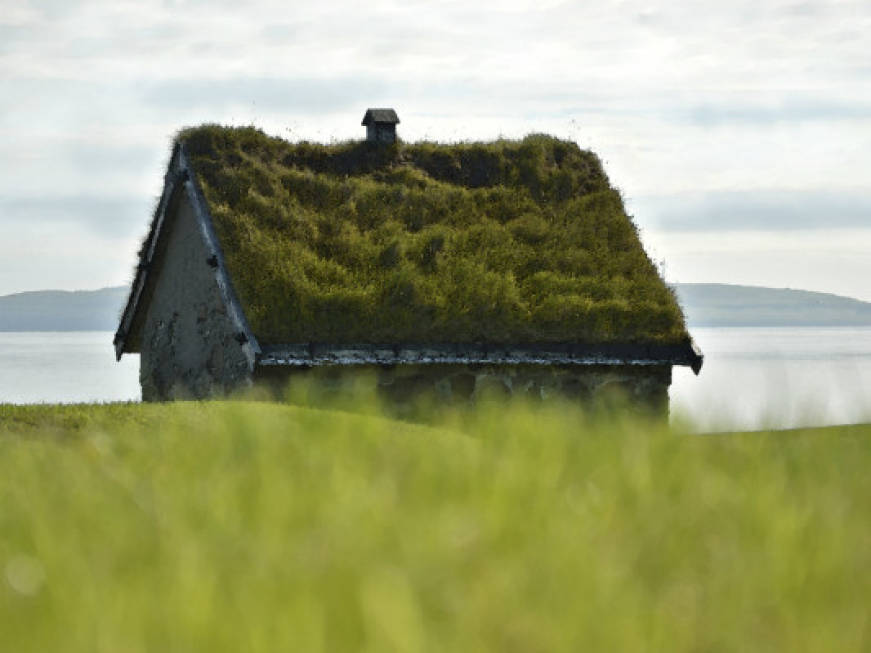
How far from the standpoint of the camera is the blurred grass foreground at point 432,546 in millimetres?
3660

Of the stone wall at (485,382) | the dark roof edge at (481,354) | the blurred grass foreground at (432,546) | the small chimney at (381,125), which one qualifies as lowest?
the blurred grass foreground at (432,546)

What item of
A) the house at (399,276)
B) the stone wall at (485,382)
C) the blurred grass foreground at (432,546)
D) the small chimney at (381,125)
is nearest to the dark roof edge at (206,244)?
the house at (399,276)

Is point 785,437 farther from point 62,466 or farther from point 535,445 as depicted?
point 62,466

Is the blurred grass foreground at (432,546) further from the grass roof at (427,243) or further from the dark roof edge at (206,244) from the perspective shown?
the grass roof at (427,243)

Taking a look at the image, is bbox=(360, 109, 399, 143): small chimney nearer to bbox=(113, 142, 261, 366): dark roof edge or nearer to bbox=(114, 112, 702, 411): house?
bbox=(114, 112, 702, 411): house

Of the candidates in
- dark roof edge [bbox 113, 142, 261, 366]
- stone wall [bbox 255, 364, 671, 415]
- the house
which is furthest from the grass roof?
stone wall [bbox 255, 364, 671, 415]

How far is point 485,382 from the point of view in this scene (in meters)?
14.1

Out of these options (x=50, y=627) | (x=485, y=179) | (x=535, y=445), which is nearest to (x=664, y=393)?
(x=485, y=179)

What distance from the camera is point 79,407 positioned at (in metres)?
Answer: 10.1

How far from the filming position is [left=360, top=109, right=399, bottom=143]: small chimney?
1747cm

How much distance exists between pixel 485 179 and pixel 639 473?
12051 millimetres

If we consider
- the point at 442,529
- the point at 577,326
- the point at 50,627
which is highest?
the point at 577,326

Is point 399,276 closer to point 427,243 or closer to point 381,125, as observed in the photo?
point 427,243

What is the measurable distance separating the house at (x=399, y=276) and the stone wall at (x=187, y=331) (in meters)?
0.04
